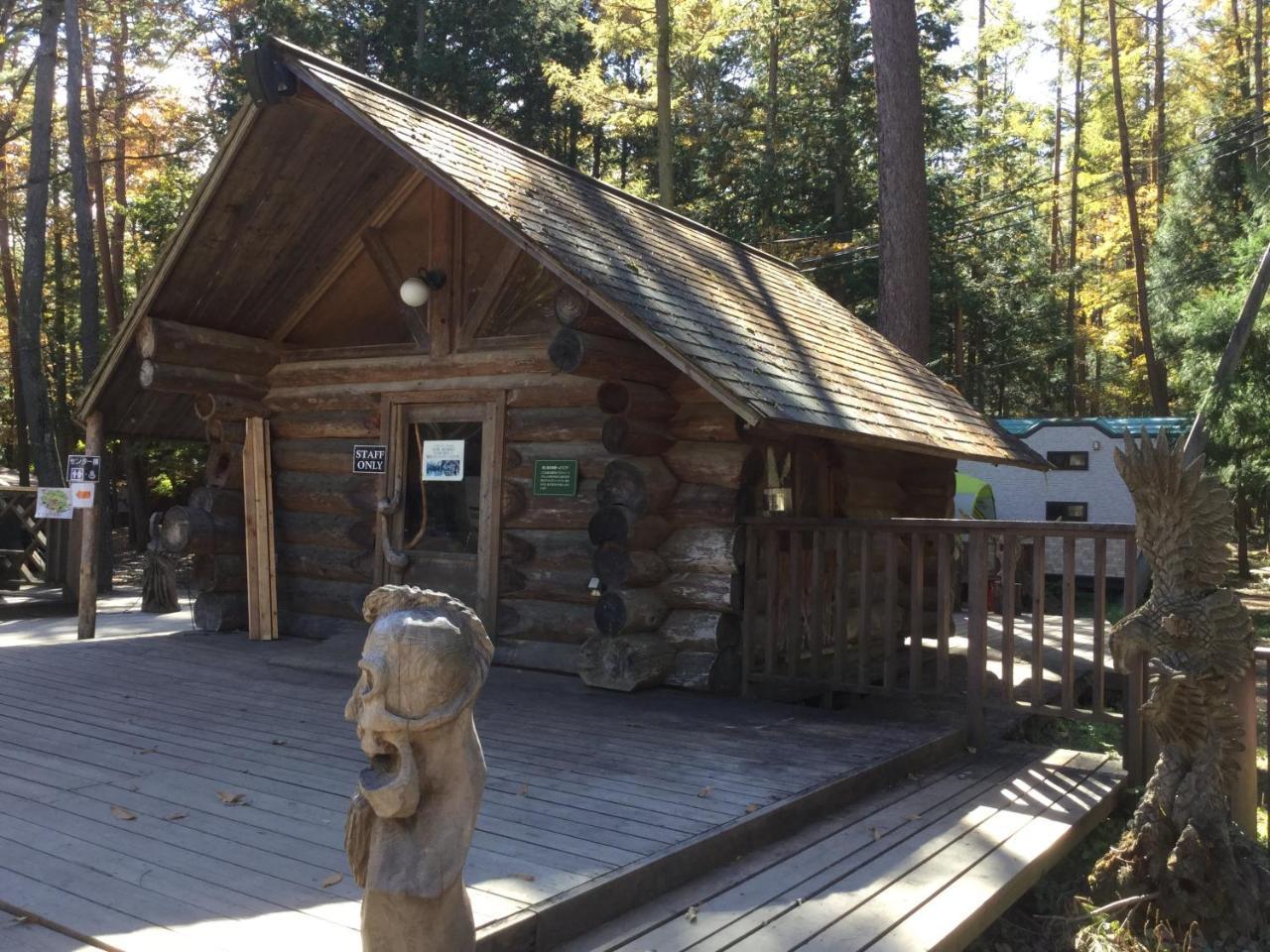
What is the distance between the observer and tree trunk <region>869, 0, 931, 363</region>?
560 inches

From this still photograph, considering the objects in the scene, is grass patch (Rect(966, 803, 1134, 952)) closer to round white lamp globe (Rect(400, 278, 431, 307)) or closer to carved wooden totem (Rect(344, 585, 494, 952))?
carved wooden totem (Rect(344, 585, 494, 952))

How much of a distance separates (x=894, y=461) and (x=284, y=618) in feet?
19.1

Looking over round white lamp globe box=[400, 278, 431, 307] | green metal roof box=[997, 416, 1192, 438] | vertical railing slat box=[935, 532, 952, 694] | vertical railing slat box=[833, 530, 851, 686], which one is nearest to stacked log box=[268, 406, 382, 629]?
round white lamp globe box=[400, 278, 431, 307]

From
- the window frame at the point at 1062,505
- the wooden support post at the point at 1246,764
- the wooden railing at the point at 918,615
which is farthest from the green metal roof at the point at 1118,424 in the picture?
the wooden support post at the point at 1246,764

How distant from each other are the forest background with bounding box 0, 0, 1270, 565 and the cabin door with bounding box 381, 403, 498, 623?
9512mm

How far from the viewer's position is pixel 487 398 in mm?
8688

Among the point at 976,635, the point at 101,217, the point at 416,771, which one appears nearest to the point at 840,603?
the point at 976,635

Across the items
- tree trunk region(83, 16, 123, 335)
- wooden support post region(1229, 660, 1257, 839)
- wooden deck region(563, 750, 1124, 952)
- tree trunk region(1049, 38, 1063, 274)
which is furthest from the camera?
tree trunk region(1049, 38, 1063, 274)

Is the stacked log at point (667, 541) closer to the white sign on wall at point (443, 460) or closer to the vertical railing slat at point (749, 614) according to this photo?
the vertical railing slat at point (749, 614)

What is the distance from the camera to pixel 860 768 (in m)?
5.62

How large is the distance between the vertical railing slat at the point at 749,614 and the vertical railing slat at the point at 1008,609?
1763 millimetres

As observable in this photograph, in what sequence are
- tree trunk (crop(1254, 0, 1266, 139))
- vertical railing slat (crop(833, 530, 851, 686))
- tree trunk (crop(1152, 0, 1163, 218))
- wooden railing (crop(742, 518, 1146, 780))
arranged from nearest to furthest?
wooden railing (crop(742, 518, 1146, 780))
vertical railing slat (crop(833, 530, 851, 686))
tree trunk (crop(1254, 0, 1266, 139))
tree trunk (crop(1152, 0, 1163, 218))

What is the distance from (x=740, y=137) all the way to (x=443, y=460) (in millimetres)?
18293

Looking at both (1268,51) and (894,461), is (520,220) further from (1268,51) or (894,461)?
(1268,51)
